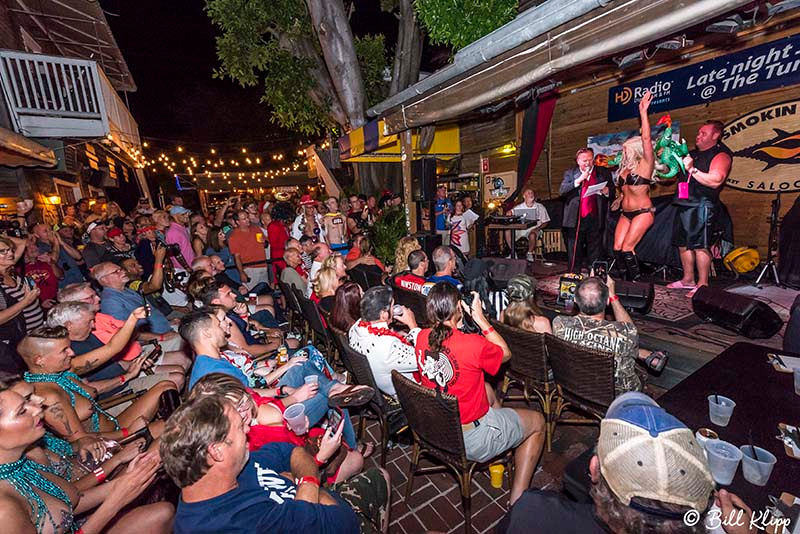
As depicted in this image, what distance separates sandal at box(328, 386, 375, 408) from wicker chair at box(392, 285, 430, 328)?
172 cm

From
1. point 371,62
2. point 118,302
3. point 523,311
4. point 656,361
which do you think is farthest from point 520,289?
point 371,62

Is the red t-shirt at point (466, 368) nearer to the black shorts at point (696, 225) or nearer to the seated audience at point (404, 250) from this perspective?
the seated audience at point (404, 250)

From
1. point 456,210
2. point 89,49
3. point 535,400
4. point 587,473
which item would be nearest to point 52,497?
point 587,473

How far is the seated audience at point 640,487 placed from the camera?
99cm

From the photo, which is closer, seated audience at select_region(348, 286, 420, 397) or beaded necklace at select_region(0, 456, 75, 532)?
beaded necklace at select_region(0, 456, 75, 532)

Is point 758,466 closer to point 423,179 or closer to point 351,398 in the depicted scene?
point 351,398

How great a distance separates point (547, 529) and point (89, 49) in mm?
18734

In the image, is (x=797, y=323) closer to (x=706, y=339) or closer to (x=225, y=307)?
(x=706, y=339)

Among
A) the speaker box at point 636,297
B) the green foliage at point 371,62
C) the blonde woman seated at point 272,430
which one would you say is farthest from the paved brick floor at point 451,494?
the green foliage at point 371,62

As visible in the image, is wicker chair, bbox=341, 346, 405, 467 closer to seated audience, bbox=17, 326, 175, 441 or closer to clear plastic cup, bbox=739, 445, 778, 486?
seated audience, bbox=17, 326, 175, 441

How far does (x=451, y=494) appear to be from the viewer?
2654mm

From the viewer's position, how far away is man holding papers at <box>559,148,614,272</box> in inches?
233

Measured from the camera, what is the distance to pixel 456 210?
8.78 m

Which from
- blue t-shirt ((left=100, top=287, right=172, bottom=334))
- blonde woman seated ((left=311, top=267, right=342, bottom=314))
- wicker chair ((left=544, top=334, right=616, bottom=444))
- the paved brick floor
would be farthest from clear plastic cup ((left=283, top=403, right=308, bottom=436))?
blue t-shirt ((left=100, top=287, right=172, bottom=334))
